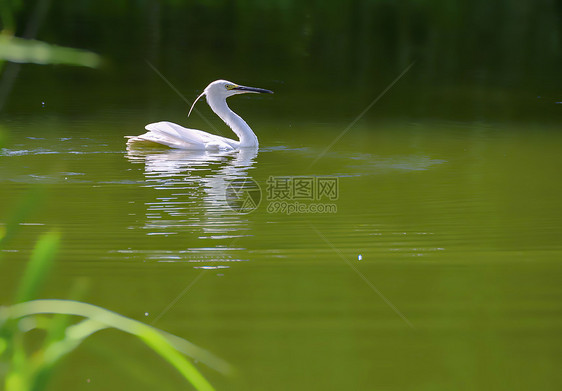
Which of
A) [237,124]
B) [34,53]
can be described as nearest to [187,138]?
[237,124]

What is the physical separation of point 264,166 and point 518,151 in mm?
2873

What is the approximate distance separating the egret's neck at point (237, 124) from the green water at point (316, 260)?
0.29 meters

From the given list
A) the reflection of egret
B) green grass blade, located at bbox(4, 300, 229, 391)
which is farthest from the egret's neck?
green grass blade, located at bbox(4, 300, 229, 391)

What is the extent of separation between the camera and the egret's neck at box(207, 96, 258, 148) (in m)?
9.48

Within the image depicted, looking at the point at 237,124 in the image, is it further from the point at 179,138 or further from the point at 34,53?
the point at 34,53

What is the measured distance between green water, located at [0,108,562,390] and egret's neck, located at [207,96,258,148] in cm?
29

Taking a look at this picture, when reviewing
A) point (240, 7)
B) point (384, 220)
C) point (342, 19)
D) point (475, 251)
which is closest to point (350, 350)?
point (475, 251)

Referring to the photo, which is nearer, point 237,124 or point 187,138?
point 187,138

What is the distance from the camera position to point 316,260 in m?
5.39

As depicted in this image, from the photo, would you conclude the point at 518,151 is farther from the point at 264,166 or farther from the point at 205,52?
the point at 205,52

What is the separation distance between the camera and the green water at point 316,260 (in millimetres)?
3812

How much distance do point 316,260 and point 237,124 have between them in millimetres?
4599

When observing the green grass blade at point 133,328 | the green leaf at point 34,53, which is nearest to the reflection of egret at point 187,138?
the green grass blade at point 133,328

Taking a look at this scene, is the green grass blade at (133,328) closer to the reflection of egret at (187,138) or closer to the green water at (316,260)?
the green water at (316,260)
